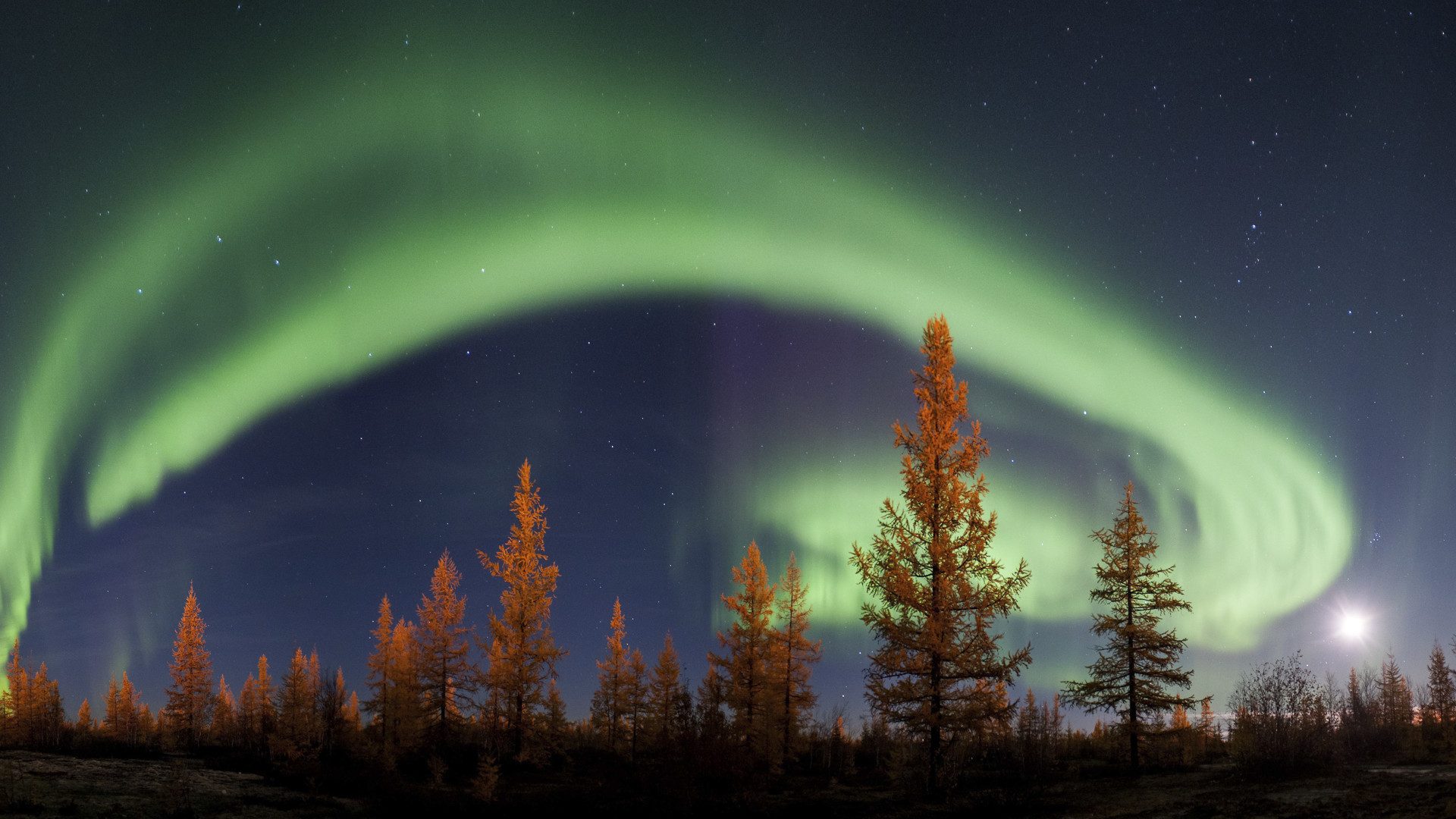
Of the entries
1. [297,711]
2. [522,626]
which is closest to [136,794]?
[522,626]

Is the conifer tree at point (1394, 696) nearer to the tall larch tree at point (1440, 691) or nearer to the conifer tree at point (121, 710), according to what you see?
the tall larch tree at point (1440, 691)

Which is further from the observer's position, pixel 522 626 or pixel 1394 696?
pixel 1394 696

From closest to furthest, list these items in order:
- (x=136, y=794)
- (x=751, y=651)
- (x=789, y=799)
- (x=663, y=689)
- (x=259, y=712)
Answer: (x=136, y=794) < (x=789, y=799) < (x=751, y=651) < (x=663, y=689) < (x=259, y=712)

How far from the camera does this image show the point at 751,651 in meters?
35.7

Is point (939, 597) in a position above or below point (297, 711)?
above

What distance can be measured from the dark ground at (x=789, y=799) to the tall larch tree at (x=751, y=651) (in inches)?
406

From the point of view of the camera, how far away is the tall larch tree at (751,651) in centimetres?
3484

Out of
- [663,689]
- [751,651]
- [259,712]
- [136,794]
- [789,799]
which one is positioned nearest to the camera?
[136,794]

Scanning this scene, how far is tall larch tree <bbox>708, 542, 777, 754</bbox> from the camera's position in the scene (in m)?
34.8

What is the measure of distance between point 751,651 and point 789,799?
1347 cm

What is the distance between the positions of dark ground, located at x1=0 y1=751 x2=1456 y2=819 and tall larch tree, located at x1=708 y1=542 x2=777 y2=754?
10.3m

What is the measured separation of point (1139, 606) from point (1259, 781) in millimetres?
12121

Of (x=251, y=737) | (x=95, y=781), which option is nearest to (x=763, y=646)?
(x=95, y=781)

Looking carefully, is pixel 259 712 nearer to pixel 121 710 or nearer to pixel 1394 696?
pixel 121 710
